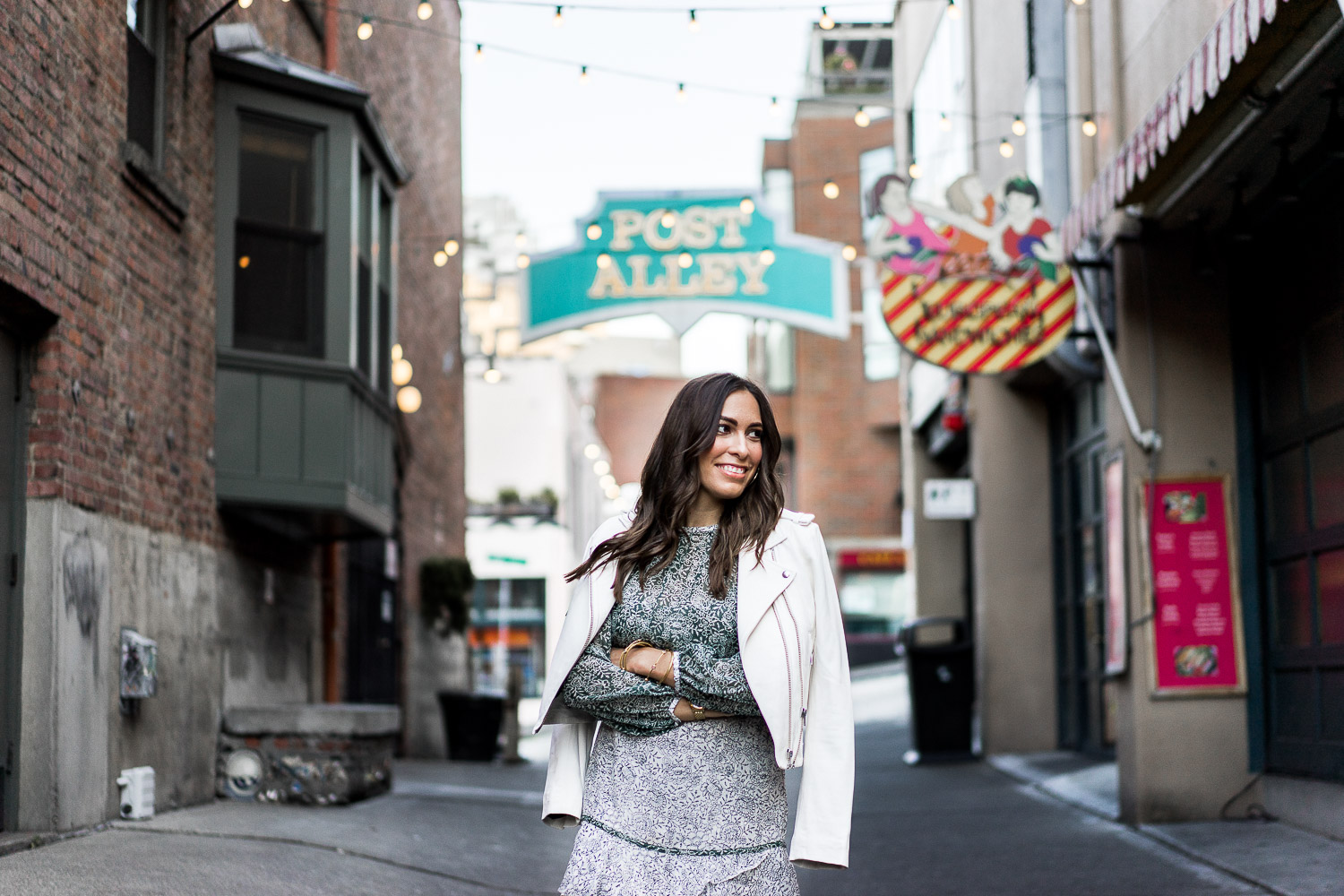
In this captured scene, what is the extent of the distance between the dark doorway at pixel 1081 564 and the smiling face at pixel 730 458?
347 inches

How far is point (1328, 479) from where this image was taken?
7758mm

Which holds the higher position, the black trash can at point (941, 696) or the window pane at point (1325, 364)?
the window pane at point (1325, 364)

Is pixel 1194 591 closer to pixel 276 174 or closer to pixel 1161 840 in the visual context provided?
pixel 1161 840

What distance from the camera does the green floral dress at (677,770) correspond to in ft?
10.4

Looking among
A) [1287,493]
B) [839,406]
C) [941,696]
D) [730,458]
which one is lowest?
[941,696]

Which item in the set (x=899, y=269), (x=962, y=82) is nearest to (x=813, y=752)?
(x=899, y=269)

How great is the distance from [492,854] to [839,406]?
26.2 metres

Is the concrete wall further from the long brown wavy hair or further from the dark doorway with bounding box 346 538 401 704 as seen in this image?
the dark doorway with bounding box 346 538 401 704

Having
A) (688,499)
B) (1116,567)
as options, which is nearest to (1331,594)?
(1116,567)

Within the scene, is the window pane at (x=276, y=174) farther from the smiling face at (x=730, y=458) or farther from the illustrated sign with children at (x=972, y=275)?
the smiling face at (x=730, y=458)

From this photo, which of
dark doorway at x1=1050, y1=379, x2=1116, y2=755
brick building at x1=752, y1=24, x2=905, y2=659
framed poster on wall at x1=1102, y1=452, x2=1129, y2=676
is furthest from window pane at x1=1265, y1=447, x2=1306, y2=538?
brick building at x1=752, y1=24, x2=905, y2=659

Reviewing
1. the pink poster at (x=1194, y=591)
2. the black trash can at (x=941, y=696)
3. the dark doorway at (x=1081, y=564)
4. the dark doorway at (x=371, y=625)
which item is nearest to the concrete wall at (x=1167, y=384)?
the pink poster at (x=1194, y=591)

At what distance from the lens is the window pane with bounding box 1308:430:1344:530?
7621 mm

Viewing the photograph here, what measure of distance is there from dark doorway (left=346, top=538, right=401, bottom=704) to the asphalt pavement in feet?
10.9
